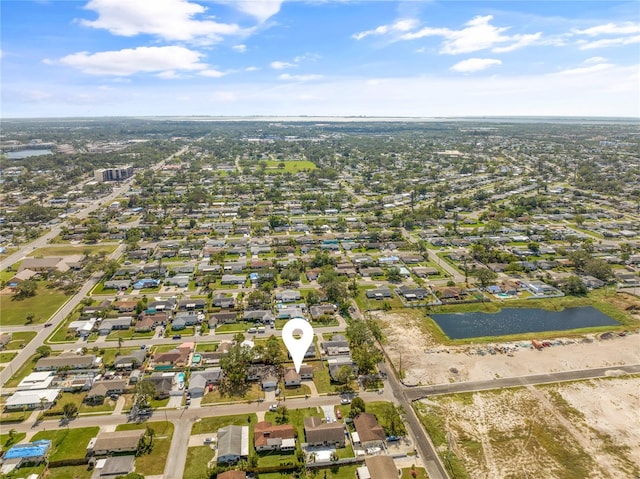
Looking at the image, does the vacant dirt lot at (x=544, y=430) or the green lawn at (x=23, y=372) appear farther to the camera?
the green lawn at (x=23, y=372)

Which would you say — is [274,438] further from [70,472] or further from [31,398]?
[31,398]

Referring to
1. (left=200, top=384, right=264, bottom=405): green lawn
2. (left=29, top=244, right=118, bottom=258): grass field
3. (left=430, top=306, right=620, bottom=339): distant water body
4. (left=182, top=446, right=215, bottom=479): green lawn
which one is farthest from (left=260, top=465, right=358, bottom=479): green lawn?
(left=29, top=244, right=118, bottom=258): grass field

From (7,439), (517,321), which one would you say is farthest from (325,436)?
(517,321)

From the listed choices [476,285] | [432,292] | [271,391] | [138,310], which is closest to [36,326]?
[138,310]

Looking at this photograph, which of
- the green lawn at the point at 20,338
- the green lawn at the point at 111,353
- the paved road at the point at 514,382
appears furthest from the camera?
the green lawn at the point at 20,338

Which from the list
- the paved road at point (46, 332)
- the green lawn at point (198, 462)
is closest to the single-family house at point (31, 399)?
the paved road at point (46, 332)

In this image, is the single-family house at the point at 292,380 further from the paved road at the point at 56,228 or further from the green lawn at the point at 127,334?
the paved road at the point at 56,228

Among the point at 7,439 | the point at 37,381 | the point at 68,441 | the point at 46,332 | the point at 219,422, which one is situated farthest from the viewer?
the point at 46,332
